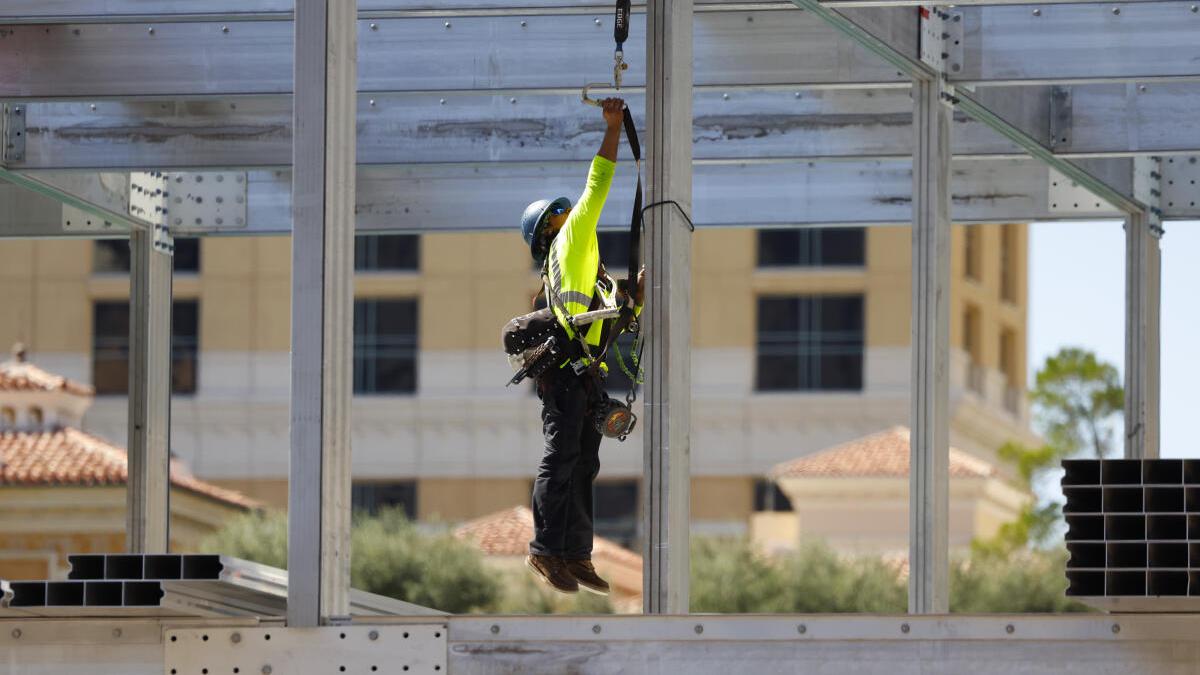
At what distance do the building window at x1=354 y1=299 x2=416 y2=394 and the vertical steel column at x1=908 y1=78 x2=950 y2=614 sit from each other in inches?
2066

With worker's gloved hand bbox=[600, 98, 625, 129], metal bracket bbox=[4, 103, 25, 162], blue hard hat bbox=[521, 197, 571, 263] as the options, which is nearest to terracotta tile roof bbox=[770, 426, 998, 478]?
metal bracket bbox=[4, 103, 25, 162]

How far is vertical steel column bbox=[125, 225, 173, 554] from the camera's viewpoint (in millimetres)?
17016

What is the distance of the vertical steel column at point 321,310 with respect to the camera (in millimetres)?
9297

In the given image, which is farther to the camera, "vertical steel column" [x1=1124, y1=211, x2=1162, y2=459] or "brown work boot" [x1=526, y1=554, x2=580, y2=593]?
"vertical steel column" [x1=1124, y1=211, x2=1162, y2=459]

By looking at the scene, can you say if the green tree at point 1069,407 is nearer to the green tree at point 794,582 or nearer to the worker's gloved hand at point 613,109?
the green tree at point 794,582

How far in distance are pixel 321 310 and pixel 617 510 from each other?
53.8m

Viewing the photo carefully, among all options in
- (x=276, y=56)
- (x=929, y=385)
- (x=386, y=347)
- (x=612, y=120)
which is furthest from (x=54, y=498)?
(x=612, y=120)

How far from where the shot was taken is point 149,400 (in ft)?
56.9

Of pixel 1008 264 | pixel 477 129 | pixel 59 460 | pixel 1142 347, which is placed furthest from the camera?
pixel 1008 264

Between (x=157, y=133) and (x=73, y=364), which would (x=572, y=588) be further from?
(x=73, y=364)

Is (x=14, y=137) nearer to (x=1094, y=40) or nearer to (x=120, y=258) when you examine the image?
(x=1094, y=40)

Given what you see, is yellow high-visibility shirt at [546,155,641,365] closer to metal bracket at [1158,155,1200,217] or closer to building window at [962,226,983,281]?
metal bracket at [1158,155,1200,217]

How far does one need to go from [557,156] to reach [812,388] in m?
47.9

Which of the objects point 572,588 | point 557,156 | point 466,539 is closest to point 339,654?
point 572,588
